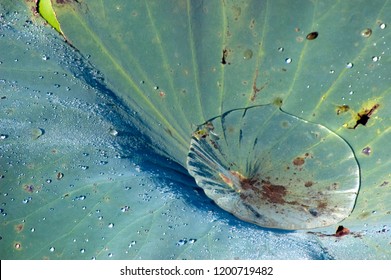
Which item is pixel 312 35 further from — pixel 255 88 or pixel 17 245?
pixel 17 245

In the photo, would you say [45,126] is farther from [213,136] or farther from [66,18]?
[213,136]

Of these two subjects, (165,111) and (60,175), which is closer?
(60,175)

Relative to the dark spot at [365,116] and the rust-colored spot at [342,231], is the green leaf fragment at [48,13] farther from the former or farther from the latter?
the rust-colored spot at [342,231]

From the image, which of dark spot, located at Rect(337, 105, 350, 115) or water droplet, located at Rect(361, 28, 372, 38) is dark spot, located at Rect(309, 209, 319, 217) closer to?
dark spot, located at Rect(337, 105, 350, 115)

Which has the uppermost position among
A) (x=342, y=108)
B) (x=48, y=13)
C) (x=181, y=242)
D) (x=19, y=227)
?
(x=48, y=13)

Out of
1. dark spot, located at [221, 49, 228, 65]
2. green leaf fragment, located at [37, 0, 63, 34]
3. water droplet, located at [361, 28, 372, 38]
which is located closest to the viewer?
water droplet, located at [361, 28, 372, 38]

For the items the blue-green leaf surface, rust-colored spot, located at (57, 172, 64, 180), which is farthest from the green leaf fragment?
rust-colored spot, located at (57, 172, 64, 180)

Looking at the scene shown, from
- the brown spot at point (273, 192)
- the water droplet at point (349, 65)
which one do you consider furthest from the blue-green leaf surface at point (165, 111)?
the brown spot at point (273, 192)

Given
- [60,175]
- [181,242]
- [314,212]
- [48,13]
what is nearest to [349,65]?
[314,212]
